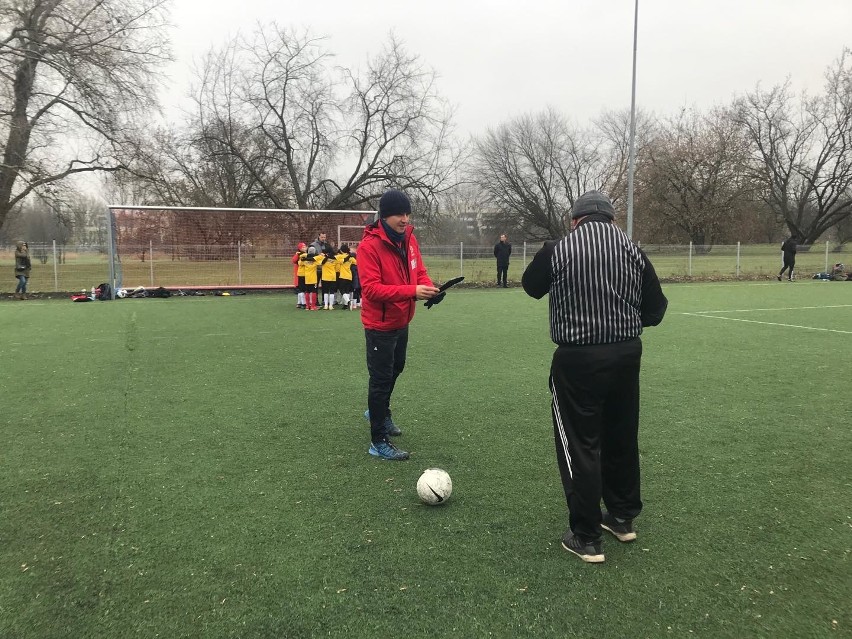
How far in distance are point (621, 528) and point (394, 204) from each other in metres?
2.48

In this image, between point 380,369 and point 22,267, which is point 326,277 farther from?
point 380,369

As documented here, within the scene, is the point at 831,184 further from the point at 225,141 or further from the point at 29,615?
the point at 29,615


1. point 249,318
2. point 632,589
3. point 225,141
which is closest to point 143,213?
point 249,318

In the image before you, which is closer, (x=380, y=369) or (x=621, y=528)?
(x=621, y=528)

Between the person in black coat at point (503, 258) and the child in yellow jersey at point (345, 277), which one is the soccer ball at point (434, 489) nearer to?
the child in yellow jersey at point (345, 277)

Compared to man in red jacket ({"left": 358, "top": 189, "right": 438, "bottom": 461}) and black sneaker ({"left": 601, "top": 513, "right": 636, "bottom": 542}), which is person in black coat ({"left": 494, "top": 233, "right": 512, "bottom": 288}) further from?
black sneaker ({"left": 601, "top": 513, "right": 636, "bottom": 542})

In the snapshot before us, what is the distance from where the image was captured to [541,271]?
2.86 m

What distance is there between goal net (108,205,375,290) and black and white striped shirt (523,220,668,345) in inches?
707

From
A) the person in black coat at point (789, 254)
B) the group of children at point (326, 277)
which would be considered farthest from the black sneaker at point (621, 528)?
the person in black coat at point (789, 254)

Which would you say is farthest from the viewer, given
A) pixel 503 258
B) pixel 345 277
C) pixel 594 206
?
pixel 503 258

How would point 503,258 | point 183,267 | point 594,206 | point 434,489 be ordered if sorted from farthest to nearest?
point 503,258 → point 183,267 → point 434,489 → point 594,206

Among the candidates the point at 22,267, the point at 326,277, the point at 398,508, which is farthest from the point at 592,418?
the point at 22,267

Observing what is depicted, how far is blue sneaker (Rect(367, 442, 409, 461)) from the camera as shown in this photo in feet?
14.1

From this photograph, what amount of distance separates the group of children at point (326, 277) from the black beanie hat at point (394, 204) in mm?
10674
